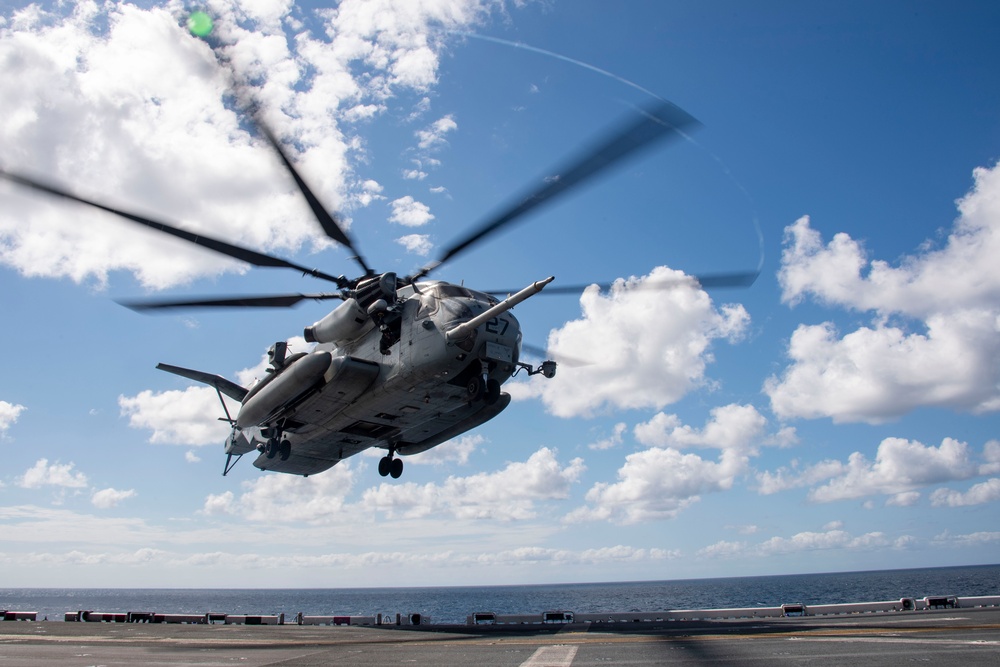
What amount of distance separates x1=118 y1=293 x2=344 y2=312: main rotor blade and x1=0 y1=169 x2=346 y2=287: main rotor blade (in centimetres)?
96

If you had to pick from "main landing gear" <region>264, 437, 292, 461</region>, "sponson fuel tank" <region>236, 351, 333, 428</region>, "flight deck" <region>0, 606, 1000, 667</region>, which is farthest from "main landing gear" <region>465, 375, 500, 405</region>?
"main landing gear" <region>264, 437, 292, 461</region>

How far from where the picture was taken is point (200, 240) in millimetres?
16516

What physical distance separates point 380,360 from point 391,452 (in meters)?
6.50

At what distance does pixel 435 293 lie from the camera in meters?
19.5

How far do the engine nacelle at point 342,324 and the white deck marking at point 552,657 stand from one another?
1021 cm

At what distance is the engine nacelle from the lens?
1978cm

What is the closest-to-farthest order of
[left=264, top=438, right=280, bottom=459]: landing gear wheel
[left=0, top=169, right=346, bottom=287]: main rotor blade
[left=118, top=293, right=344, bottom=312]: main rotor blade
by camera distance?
[left=0, top=169, right=346, bottom=287]: main rotor blade, [left=118, top=293, right=344, bottom=312]: main rotor blade, [left=264, top=438, right=280, bottom=459]: landing gear wheel

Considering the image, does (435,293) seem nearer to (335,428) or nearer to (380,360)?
(380,360)

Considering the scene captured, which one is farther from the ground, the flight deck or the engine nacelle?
the engine nacelle

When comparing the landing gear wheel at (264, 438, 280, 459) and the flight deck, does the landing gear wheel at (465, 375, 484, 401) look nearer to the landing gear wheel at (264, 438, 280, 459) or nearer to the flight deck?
the flight deck

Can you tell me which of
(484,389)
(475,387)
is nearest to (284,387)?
(475,387)

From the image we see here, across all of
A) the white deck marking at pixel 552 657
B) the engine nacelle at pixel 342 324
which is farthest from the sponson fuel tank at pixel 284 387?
the white deck marking at pixel 552 657

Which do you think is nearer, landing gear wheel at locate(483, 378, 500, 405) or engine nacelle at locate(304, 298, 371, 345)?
landing gear wheel at locate(483, 378, 500, 405)

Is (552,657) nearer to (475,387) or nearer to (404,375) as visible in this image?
(475,387)
